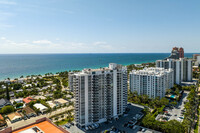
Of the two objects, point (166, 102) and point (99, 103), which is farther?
point (166, 102)

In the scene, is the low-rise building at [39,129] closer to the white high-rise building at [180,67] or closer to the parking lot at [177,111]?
the parking lot at [177,111]

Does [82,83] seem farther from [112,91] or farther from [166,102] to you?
[166,102]

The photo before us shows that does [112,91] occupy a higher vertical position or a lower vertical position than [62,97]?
higher

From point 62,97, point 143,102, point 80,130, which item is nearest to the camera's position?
point 80,130

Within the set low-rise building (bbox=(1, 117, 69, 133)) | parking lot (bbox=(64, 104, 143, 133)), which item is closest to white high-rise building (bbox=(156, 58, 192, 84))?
parking lot (bbox=(64, 104, 143, 133))

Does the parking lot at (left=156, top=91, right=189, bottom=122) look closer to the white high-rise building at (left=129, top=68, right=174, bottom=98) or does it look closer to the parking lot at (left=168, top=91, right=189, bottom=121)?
the parking lot at (left=168, top=91, right=189, bottom=121)

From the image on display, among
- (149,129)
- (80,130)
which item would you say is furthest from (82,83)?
(149,129)
